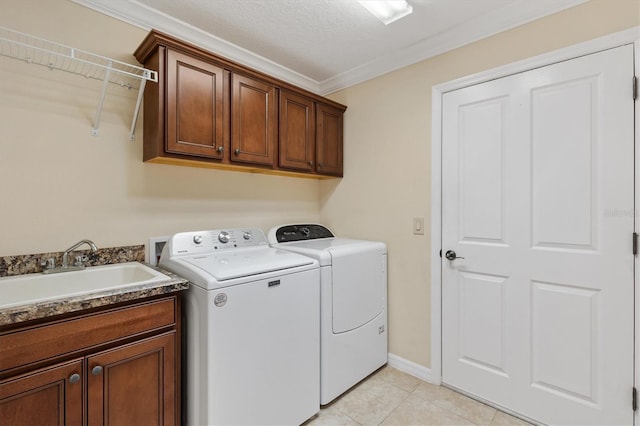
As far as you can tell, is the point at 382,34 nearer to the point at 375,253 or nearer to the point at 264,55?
the point at 264,55

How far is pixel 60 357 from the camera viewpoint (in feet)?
3.74

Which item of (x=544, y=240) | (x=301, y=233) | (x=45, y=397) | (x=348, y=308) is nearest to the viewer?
(x=45, y=397)

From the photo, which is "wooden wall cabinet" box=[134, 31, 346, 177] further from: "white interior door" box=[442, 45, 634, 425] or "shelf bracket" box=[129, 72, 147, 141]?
"white interior door" box=[442, 45, 634, 425]

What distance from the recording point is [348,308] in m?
2.04

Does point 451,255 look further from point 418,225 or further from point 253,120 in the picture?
point 253,120

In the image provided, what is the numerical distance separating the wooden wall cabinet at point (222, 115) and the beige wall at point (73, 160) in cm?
16

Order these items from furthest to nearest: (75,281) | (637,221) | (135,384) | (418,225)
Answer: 1. (418,225)
2. (75,281)
3. (637,221)
4. (135,384)

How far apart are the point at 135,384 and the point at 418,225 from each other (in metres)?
1.89

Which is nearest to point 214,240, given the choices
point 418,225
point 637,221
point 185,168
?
point 185,168

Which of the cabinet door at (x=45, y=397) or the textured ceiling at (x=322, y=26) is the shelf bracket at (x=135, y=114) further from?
the cabinet door at (x=45, y=397)

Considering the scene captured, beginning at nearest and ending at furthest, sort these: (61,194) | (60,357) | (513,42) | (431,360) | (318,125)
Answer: (60,357)
(61,194)
(513,42)
(431,360)
(318,125)

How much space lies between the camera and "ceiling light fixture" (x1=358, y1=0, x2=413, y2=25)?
168 centimetres

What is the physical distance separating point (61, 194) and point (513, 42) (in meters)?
2.70

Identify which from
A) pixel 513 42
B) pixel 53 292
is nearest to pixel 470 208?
pixel 513 42
